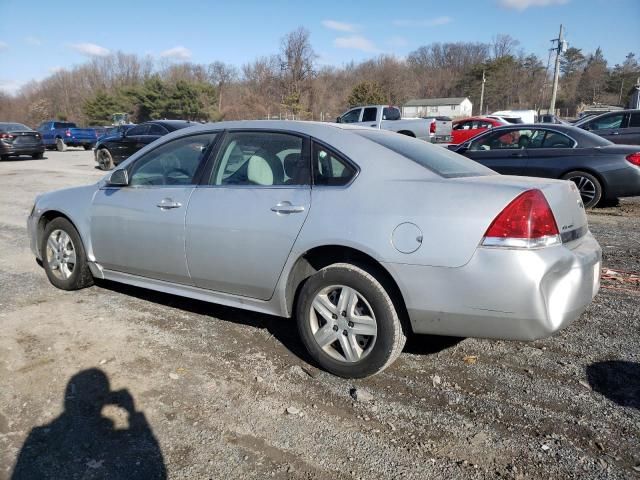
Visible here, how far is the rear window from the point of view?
309cm

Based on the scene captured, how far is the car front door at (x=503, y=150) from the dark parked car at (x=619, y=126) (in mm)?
5257

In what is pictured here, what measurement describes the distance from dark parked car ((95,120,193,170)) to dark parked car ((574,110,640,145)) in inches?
440

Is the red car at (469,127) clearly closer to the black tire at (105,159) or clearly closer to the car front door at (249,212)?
the black tire at (105,159)

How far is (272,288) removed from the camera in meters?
3.21

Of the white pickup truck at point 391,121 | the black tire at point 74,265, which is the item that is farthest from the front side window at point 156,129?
the black tire at point 74,265

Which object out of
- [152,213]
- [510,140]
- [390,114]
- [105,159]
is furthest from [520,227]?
[390,114]

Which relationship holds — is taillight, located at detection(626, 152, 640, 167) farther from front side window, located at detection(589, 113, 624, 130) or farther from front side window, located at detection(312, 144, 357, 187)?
front side window, located at detection(312, 144, 357, 187)

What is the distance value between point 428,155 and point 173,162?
6.54 feet

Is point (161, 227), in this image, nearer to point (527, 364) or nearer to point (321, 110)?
point (527, 364)

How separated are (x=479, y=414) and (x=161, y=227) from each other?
8.23ft

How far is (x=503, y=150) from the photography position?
28.8 feet

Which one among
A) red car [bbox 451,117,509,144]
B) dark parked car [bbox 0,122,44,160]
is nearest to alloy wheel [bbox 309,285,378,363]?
red car [bbox 451,117,509,144]

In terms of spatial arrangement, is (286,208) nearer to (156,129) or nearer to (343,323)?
(343,323)

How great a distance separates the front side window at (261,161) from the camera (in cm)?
325
